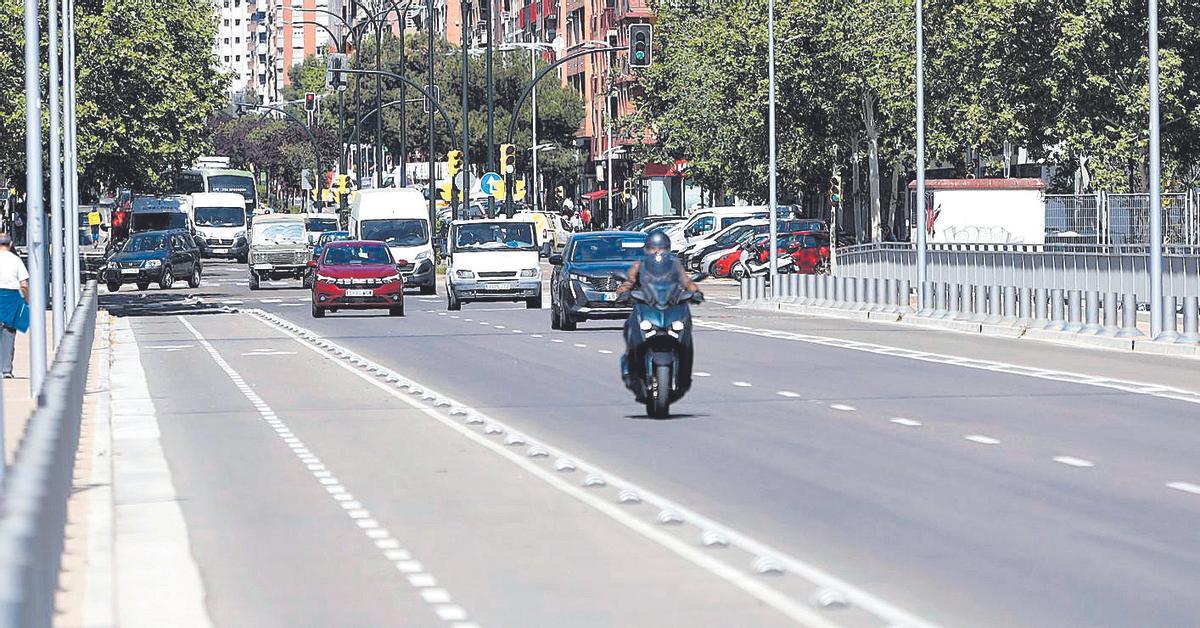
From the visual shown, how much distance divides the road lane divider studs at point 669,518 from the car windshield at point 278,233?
171 feet

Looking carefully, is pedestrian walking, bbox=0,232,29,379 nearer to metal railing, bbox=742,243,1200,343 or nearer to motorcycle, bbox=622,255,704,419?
motorcycle, bbox=622,255,704,419

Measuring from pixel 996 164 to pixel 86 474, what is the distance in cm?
5611

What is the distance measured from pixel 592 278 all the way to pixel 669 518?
23.9 m

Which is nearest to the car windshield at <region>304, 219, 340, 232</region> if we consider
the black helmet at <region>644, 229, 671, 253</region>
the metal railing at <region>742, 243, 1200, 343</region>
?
the metal railing at <region>742, 243, 1200, 343</region>

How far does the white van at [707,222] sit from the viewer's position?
239 feet

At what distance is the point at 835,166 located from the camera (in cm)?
7462

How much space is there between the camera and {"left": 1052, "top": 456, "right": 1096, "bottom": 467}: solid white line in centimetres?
1464

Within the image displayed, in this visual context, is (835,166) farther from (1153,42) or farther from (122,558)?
(122,558)

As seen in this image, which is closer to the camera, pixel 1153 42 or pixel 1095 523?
pixel 1095 523


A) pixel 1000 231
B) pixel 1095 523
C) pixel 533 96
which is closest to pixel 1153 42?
pixel 1000 231

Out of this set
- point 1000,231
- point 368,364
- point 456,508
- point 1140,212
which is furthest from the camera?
point 1000,231

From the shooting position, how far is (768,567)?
400 inches

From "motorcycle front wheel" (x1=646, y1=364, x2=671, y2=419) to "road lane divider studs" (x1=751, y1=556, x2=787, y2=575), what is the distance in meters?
8.46

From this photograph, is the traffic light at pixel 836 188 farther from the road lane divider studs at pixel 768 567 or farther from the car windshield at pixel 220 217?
the road lane divider studs at pixel 768 567
